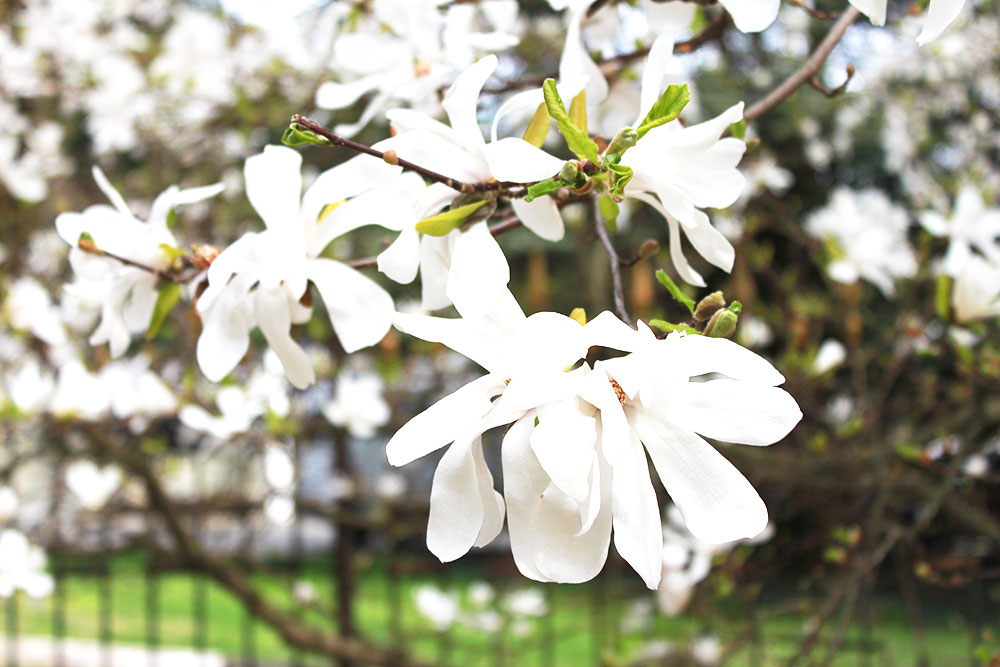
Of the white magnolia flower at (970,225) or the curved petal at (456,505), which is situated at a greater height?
the curved petal at (456,505)

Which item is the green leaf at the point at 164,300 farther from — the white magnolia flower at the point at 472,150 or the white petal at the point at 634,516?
the white petal at the point at 634,516

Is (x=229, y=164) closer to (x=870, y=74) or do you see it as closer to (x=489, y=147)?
(x=489, y=147)

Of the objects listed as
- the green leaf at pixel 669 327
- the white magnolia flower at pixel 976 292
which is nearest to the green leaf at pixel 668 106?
the green leaf at pixel 669 327

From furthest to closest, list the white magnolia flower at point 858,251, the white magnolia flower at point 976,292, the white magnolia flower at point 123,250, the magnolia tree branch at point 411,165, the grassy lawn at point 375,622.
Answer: the grassy lawn at point 375,622 < the white magnolia flower at point 858,251 < the white magnolia flower at point 976,292 < the white magnolia flower at point 123,250 < the magnolia tree branch at point 411,165

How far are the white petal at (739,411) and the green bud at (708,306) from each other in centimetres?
7

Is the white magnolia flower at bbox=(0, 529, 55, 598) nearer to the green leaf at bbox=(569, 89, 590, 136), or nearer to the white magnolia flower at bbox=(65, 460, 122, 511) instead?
the white magnolia flower at bbox=(65, 460, 122, 511)

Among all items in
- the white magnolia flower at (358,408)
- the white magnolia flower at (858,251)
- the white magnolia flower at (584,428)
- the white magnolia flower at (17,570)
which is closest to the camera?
the white magnolia flower at (584,428)

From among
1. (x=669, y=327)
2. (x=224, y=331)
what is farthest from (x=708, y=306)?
(x=224, y=331)

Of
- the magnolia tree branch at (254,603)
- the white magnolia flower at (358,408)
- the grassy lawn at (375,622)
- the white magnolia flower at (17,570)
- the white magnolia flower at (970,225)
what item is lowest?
the grassy lawn at (375,622)

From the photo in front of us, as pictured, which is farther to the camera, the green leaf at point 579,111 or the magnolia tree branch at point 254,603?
the magnolia tree branch at point 254,603

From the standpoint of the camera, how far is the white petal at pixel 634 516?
1.54 ft

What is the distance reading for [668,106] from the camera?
1.72 ft

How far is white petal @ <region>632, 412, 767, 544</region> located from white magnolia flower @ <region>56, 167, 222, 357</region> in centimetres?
41

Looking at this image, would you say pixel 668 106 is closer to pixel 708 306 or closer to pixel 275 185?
pixel 708 306
